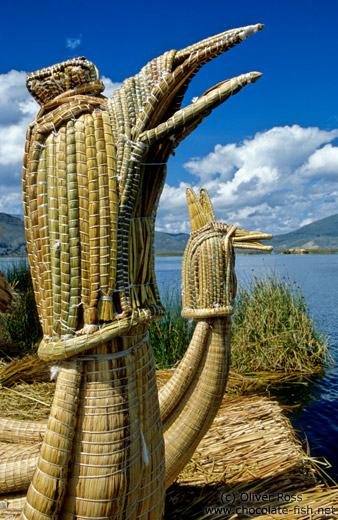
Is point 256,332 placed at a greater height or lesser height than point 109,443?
lesser

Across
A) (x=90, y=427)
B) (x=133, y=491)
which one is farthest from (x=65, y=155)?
(x=133, y=491)

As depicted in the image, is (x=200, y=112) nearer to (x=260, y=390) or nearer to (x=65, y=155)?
(x=65, y=155)

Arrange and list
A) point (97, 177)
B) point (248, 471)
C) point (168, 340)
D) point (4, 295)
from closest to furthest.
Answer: point (97, 177) < point (248, 471) < point (4, 295) < point (168, 340)

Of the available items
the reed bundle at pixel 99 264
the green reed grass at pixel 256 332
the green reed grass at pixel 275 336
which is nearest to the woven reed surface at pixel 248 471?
the reed bundle at pixel 99 264

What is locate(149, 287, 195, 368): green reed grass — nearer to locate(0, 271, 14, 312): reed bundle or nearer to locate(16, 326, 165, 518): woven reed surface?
locate(0, 271, 14, 312): reed bundle

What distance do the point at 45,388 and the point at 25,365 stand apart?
18.0 inches

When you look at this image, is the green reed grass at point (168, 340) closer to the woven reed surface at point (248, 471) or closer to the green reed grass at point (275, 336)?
the green reed grass at point (275, 336)

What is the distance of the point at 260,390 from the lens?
6688mm

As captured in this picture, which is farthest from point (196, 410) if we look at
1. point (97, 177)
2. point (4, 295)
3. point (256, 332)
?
point (256, 332)

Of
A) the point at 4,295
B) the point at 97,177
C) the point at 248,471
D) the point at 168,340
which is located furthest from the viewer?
the point at 168,340

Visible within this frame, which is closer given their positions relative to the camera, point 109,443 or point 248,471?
point 109,443

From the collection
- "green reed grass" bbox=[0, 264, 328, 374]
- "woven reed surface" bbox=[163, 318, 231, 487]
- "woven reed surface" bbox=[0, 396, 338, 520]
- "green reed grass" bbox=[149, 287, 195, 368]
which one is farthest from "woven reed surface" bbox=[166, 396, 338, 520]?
"green reed grass" bbox=[0, 264, 328, 374]

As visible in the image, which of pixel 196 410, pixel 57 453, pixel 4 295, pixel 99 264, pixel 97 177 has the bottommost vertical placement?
pixel 196 410

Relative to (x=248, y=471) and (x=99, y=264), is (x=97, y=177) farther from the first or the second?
(x=248, y=471)
